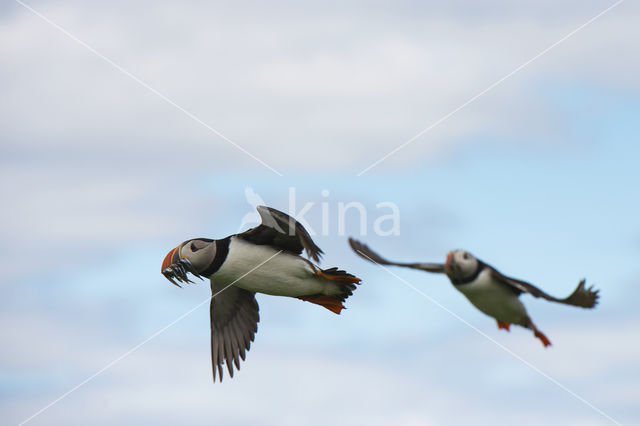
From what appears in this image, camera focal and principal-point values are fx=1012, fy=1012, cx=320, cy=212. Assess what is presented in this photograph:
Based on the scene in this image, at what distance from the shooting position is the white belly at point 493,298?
377 inches

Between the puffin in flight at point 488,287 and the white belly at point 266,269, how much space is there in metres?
3.12

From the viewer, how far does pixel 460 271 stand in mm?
9500

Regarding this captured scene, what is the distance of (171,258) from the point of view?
13.4 meters

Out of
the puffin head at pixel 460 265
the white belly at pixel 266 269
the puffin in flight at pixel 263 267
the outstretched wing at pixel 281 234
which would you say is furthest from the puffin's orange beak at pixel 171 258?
the puffin head at pixel 460 265

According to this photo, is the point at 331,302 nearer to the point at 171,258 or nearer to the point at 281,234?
the point at 281,234

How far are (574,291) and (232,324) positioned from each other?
247 inches

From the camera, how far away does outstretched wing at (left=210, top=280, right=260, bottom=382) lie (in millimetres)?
14492

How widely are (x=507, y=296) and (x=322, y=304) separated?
4.11 m

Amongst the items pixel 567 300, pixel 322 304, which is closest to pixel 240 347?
pixel 322 304

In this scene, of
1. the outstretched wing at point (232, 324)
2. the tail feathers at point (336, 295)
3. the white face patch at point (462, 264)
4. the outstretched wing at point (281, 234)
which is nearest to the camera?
the white face patch at point (462, 264)

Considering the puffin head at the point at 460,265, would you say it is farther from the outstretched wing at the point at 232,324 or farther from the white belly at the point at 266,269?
the outstretched wing at the point at 232,324

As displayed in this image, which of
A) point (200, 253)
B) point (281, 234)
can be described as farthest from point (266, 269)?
point (200, 253)

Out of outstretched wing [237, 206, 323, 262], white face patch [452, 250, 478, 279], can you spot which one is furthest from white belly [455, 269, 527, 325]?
outstretched wing [237, 206, 323, 262]

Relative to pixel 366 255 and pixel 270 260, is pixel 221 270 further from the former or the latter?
pixel 366 255
